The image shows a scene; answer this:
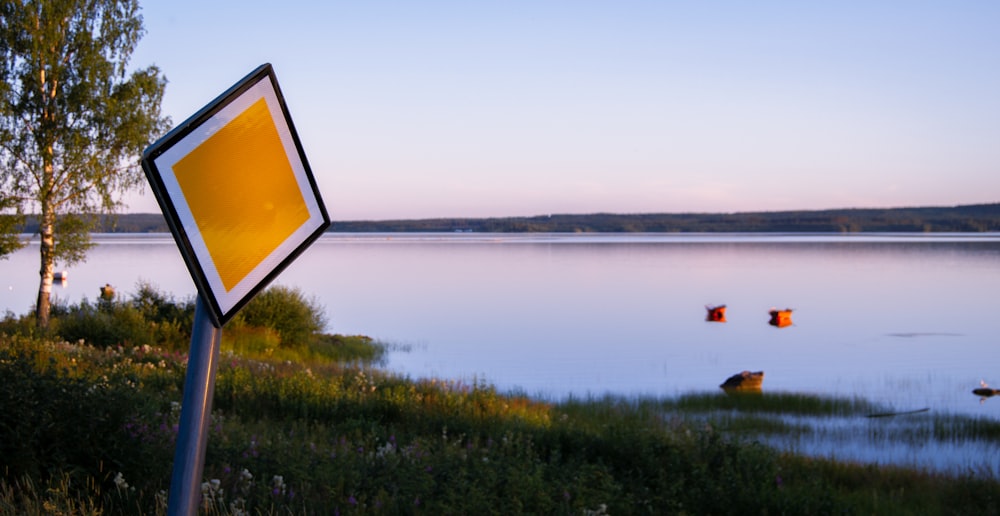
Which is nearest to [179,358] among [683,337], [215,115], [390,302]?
[215,115]

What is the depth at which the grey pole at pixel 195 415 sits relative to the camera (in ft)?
6.49

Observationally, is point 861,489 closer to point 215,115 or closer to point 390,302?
point 215,115

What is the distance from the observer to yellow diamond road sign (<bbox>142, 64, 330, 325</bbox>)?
1.78 metres

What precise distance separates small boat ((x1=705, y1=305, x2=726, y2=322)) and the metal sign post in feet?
135

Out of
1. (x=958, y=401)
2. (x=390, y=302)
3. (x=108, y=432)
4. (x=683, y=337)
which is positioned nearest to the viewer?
(x=108, y=432)

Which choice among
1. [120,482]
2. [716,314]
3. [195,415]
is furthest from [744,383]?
[195,415]

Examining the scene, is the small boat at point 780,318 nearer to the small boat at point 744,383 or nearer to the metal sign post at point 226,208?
the small boat at point 744,383

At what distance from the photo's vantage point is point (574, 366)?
27031mm

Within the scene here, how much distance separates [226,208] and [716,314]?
42.0 meters

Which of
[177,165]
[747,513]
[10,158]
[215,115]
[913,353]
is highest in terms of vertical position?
[10,158]

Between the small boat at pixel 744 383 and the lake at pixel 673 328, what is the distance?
1.69ft

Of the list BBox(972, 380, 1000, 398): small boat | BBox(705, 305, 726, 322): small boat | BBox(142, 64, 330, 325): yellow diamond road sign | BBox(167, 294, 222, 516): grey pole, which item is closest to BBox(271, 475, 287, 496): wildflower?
BBox(167, 294, 222, 516): grey pole

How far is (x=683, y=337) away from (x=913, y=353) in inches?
349

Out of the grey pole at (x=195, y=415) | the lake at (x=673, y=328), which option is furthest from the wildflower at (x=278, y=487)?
the lake at (x=673, y=328)
